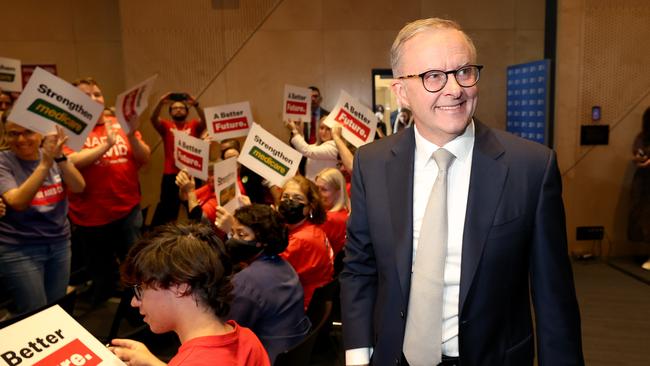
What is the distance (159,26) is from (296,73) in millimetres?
1980

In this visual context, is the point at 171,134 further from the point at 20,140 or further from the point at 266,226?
the point at 266,226

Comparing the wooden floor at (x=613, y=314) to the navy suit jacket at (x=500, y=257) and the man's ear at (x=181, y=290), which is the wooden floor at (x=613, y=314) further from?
the man's ear at (x=181, y=290)

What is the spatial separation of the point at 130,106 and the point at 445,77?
374 cm

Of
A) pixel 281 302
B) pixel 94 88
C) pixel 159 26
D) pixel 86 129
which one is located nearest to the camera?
pixel 281 302

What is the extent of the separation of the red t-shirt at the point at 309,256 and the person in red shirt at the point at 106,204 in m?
2.05

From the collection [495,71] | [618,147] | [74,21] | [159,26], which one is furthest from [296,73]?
[618,147]

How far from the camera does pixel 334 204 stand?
13.4 feet

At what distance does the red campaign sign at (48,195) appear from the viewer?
312cm

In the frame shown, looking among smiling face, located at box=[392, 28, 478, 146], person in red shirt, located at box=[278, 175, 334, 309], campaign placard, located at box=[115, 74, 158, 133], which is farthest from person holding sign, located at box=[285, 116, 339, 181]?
smiling face, located at box=[392, 28, 478, 146]

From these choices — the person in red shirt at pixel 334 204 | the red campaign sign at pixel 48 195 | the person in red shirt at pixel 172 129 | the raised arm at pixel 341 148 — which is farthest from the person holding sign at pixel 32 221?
the person in red shirt at pixel 172 129

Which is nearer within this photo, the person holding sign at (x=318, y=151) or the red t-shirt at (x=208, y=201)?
the red t-shirt at (x=208, y=201)

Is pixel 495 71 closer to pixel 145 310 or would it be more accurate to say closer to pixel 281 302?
pixel 281 302

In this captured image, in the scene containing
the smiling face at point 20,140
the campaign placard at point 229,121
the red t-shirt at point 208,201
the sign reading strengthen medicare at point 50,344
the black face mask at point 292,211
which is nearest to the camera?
the sign reading strengthen medicare at point 50,344

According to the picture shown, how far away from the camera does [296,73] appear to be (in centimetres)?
762
